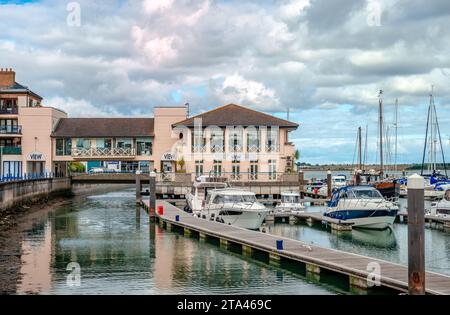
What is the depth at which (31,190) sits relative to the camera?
204 feet

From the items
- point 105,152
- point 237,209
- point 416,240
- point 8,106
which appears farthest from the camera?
point 8,106

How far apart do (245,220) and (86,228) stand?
11.8m

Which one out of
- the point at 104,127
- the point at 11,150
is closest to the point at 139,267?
the point at 104,127

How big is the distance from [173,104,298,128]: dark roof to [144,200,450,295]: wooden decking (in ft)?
109

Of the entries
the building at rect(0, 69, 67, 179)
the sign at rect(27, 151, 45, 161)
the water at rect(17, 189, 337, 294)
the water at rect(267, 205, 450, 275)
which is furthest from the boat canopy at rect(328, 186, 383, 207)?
the sign at rect(27, 151, 45, 161)

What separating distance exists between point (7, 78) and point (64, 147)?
12.4 meters

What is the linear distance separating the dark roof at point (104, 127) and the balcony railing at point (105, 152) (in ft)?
5.61

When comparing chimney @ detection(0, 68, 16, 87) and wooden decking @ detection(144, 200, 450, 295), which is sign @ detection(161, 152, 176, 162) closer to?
chimney @ detection(0, 68, 16, 87)

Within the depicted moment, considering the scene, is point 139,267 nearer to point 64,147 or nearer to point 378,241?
point 378,241

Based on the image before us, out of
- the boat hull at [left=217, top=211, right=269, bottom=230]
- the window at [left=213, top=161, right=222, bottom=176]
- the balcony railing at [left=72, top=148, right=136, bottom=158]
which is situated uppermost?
the balcony railing at [left=72, top=148, right=136, bottom=158]

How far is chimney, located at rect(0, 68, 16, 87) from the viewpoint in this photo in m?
78.9

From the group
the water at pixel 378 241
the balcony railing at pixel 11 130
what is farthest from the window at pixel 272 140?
the balcony railing at pixel 11 130

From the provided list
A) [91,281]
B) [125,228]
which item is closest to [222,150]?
[125,228]

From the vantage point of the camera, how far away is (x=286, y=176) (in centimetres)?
6612
